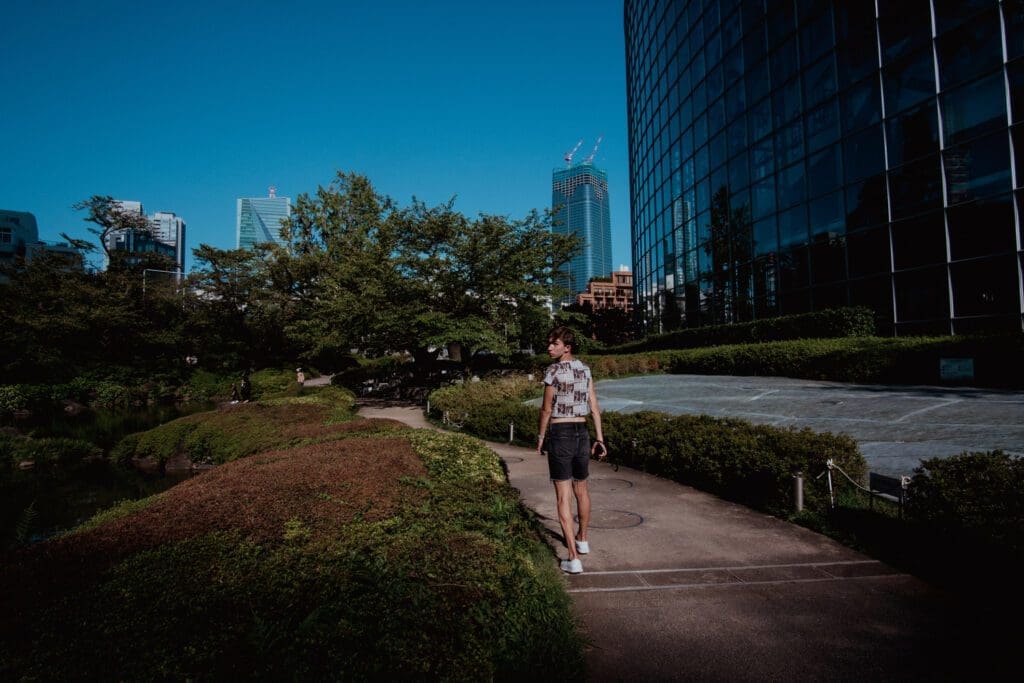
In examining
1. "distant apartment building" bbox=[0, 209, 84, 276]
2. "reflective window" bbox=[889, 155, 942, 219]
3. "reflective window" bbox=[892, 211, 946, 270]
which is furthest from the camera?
"distant apartment building" bbox=[0, 209, 84, 276]

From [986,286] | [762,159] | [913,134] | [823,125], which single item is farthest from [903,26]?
[986,286]

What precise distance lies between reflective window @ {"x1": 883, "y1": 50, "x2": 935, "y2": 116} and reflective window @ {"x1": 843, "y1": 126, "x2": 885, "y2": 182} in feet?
2.59

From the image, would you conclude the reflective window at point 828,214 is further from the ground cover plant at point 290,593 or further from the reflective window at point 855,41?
the ground cover plant at point 290,593

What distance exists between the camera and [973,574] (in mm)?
3674

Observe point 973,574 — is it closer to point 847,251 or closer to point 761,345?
point 761,345

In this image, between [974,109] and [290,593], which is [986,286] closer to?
[974,109]

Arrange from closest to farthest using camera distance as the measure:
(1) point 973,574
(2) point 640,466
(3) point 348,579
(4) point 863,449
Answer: (3) point 348,579 → (1) point 973,574 → (4) point 863,449 → (2) point 640,466

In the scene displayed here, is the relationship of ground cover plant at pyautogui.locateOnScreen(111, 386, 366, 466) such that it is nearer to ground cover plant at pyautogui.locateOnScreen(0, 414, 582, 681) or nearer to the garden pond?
the garden pond

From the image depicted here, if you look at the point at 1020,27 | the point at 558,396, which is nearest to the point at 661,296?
the point at 1020,27

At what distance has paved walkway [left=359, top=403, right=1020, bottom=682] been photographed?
2781 millimetres

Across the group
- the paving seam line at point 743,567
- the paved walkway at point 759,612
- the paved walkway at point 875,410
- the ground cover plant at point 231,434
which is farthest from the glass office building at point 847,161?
the ground cover plant at point 231,434

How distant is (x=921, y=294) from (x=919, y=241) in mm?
1664

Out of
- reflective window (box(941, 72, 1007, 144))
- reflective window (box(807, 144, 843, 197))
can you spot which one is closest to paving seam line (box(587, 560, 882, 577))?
reflective window (box(941, 72, 1007, 144))

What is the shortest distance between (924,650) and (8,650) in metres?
4.43
